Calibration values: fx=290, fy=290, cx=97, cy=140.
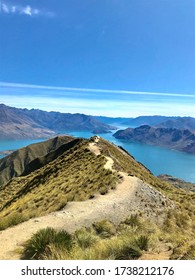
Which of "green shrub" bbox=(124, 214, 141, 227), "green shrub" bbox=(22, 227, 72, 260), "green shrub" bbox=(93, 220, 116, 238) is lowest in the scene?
"green shrub" bbox=(124, 214, 141, 227)

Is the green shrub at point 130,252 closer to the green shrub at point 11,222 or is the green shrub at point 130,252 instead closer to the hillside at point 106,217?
the hillside at point 106,217

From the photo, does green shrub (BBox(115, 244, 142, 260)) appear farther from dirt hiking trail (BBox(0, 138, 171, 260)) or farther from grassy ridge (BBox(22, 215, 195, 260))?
dirt hiking trail (BBox(0, 138, 171, 260))

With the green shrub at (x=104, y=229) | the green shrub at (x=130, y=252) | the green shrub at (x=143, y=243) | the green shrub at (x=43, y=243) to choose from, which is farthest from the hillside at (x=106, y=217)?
the green shrub at (x=43, y=243)

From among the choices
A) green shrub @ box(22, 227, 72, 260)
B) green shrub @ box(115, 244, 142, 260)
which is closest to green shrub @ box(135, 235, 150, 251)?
green shrub @ box(115, 244, 142, 260)

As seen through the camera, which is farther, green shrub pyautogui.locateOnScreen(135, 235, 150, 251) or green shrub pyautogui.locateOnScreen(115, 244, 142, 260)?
green shrub pyautogui.locateOnScreen(135, 235, 150, 251)

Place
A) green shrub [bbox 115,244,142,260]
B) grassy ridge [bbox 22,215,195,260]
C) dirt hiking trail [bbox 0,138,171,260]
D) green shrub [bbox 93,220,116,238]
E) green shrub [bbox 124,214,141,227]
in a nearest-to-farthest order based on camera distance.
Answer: grassy ridge [bbox 22,215,195,260] < green shrub [bbox 115,244,142,260] < dirt hiking trail [bbox 0,138,171,260] < green shrub [bbox 93,220,116,238] < green shrub [bbox 124,214,141,227]

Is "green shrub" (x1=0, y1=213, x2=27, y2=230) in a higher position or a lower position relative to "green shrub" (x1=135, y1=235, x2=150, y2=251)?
lower

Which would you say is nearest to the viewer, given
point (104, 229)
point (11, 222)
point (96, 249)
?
point (96, 249)

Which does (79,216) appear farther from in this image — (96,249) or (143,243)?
(96,249)

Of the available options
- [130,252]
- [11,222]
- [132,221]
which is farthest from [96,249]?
[132,221]

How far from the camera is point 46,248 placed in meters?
9.90
